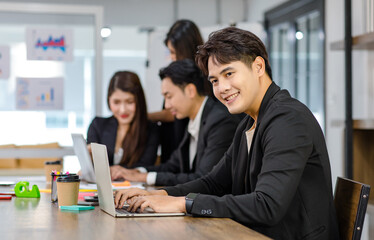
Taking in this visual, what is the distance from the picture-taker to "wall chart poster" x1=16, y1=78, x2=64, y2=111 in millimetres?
4051

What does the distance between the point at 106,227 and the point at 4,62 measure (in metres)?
2.84

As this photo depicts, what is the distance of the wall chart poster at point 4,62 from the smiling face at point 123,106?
0.98 meters

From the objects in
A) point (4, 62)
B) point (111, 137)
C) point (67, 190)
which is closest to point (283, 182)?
point (67, 190)

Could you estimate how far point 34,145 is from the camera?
4.12 meters

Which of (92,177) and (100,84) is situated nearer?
(92,177)

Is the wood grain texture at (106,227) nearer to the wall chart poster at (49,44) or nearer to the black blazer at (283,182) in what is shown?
the black blazer at (283,182)

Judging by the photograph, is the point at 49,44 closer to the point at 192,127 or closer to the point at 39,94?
the point at 39,94

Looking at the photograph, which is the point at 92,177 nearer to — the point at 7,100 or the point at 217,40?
the point at 217,40

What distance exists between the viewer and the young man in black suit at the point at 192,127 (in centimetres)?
262

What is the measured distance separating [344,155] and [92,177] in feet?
4.74

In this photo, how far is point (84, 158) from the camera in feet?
8.96

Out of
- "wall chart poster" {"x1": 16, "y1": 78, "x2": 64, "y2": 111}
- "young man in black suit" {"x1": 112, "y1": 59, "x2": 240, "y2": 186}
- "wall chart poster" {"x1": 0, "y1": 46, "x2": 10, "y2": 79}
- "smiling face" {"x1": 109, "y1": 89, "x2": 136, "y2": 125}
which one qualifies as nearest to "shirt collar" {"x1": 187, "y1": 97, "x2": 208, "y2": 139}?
"young man in black suit" {"x1": 112, "y1": 59, "x2": 240, "y2": 186}

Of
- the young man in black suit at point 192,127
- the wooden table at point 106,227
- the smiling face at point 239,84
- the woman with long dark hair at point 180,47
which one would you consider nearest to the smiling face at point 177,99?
the young man in black suit at point 192,127

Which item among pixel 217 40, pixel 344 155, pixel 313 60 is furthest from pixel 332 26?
pixel 217 40
